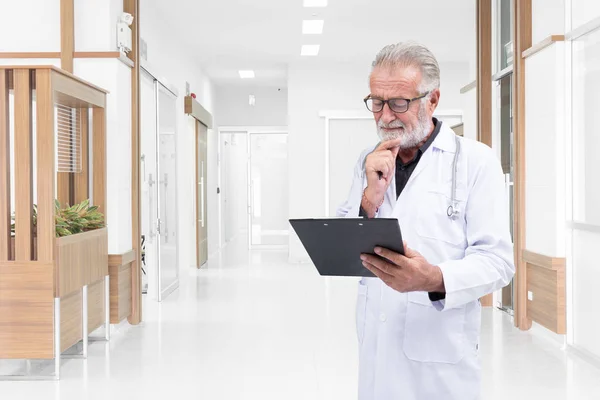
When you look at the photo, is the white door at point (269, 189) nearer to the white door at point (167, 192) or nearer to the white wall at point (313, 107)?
the white wall at point (313, 107)

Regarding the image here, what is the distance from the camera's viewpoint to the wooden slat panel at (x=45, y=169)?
5.25 m

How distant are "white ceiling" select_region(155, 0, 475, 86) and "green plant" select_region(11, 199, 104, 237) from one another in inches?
154

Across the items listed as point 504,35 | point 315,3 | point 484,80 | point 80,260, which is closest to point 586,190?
point 504,35

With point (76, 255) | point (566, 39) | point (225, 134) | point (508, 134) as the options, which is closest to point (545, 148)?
point (566, 39)

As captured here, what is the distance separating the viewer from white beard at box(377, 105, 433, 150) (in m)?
2.02

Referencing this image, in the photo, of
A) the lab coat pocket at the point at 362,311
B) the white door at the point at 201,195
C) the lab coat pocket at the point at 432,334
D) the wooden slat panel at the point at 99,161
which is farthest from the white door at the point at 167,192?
the lab coat pocket at the point at 432,334

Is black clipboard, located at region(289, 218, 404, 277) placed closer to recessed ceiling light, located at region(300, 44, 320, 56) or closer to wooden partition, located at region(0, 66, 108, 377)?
wooden partition, located at region(0, 66, 108, 377)

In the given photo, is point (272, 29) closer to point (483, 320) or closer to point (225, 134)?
point (483, 320)

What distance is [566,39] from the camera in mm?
6246

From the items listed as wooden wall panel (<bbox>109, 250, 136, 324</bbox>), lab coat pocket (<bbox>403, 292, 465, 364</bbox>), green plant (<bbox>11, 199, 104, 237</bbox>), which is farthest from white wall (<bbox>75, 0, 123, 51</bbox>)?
lab coat pocket (<bbox>403, 292, 465, 364</bbox>)

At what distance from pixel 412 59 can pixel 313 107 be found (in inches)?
466

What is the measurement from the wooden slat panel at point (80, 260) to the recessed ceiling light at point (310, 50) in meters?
6.52

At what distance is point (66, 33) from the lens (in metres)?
6.80

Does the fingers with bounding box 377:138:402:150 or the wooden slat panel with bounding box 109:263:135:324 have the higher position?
the fingers with bounding box 377:138:402:150
